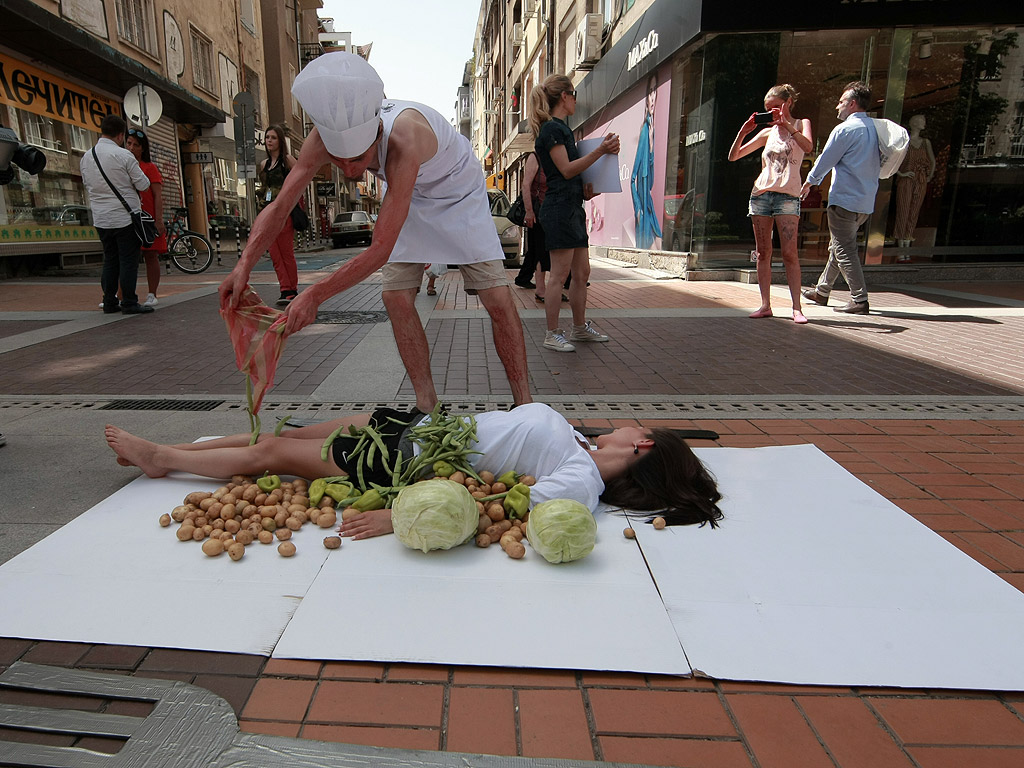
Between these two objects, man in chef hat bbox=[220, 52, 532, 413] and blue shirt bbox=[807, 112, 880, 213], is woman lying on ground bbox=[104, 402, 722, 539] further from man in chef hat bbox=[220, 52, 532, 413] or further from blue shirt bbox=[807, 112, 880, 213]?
blue shirt bbox=[807, 112, 880, 213]

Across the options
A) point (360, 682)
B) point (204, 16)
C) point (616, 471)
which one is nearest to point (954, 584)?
point (616, 471)

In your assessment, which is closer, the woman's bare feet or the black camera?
the woman's bare feet

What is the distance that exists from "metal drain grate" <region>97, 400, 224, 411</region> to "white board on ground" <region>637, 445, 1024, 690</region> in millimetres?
2869

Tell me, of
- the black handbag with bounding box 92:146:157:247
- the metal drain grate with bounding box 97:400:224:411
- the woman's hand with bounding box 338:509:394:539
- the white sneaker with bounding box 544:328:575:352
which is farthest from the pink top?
the black handbag with bounding box 92:146:157:247

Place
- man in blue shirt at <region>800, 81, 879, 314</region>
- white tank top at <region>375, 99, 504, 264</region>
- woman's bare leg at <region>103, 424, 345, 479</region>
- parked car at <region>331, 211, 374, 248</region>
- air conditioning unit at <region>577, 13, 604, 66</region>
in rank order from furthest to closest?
parked car at <region>331, 211, 374, 248</region>, air conditioning unit at <region>577, 13, 604, 66</region>, man in blue shirt at <region>800, 81, 879, 314</region>, white tank top at <region>375, 99, 504, 264</region>, woman's bare leg at <region>103, 424, 345, 479</region>

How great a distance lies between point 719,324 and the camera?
6770 millimetres

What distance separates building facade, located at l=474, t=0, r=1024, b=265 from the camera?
1023 centimetres

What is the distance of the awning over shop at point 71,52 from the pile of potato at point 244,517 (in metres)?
10.8

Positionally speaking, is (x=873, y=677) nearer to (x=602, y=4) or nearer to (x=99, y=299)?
(x=99, y=299)

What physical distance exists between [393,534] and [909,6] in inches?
466

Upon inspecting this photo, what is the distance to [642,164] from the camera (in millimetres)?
13781

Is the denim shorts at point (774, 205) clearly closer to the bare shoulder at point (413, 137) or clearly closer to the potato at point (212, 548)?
the bare shoulder at point (413, 137)

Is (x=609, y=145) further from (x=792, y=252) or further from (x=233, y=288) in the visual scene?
Result: (x=233, y=288)

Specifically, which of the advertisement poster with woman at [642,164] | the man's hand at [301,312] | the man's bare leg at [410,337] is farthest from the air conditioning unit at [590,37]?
the man's hand at [301,312]
